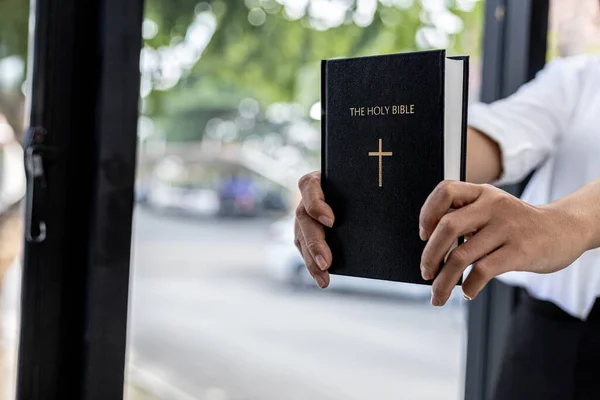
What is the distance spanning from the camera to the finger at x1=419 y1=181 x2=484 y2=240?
52cm

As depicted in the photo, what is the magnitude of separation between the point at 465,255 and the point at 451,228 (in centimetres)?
3

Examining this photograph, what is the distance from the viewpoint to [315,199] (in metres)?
0.59

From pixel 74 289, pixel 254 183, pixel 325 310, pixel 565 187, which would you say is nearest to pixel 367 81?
pixel 565 187

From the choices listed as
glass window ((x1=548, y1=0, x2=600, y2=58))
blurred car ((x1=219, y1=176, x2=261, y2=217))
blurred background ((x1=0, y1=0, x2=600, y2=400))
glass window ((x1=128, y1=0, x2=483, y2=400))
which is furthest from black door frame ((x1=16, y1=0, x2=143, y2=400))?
blurred car ((x1=219, y1=176, x2=261, y2=217))

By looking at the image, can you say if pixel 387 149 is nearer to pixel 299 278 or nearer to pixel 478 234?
pixel 478 234

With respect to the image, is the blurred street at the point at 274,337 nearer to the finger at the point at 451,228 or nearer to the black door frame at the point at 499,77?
the black door frame at the point at 499,77

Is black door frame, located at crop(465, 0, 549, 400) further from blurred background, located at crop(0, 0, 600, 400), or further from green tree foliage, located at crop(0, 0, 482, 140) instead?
green tree foliage, located at crop(0, 0, 482, 140)

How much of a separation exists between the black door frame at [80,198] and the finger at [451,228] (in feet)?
1.81

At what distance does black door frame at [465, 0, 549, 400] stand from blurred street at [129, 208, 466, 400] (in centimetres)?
160

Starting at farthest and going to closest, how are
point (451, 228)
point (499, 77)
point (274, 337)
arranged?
point (274, 337)
point (499, 77)
point (451, 228)

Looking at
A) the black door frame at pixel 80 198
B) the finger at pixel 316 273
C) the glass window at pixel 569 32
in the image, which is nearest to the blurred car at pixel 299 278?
the glass window at pixel 569 32

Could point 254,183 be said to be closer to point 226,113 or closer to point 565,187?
point 226,113

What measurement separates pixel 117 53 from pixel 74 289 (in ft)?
1.17

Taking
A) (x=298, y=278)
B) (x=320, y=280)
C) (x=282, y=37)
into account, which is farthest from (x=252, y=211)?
(x=320, y=280)
